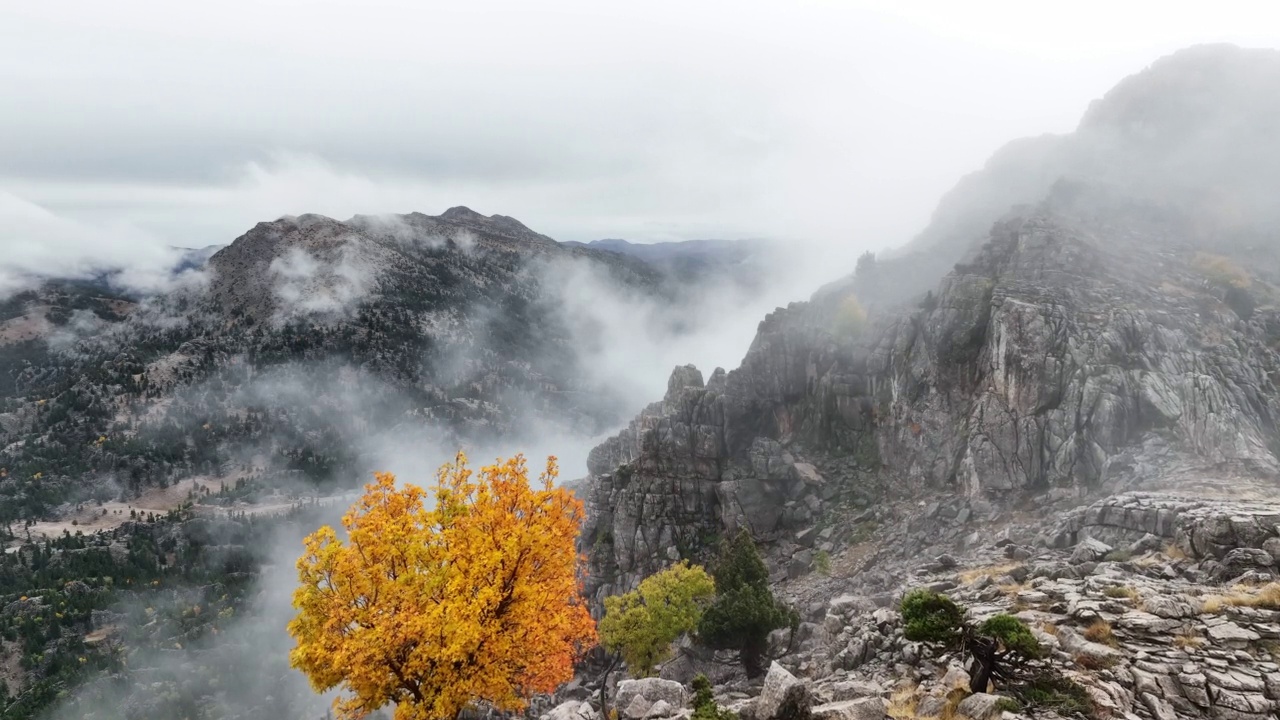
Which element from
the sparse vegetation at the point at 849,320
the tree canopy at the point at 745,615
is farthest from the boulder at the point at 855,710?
the sparse vegetation at the point at 849,320

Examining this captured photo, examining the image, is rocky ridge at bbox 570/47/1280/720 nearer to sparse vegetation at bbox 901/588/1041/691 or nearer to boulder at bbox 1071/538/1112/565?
boulder at bbox 1071/538/1112/565

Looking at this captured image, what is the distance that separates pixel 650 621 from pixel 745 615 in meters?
7.31

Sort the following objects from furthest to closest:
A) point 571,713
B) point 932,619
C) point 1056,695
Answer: point 571,713, point 932,619, point 1056,695

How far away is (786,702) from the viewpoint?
65.0ft

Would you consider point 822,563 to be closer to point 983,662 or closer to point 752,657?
point 752,657

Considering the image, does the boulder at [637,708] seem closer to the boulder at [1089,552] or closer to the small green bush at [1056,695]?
the small green bush at [1056,695]

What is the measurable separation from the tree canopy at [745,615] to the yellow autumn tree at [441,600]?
2679cm

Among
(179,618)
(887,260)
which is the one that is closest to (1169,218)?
(887,260)

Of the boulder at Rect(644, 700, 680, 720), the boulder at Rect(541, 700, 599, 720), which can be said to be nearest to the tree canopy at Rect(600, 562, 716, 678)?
the boulder at Rect(541, 700, 599, 720)

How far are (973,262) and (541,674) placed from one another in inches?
3065

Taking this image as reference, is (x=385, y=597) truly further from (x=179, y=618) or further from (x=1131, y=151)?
(x=179, y=618)

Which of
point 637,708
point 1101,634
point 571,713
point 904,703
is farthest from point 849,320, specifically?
point 571,713

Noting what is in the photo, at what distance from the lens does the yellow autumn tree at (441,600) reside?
781 inches

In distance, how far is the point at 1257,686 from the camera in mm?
16594
